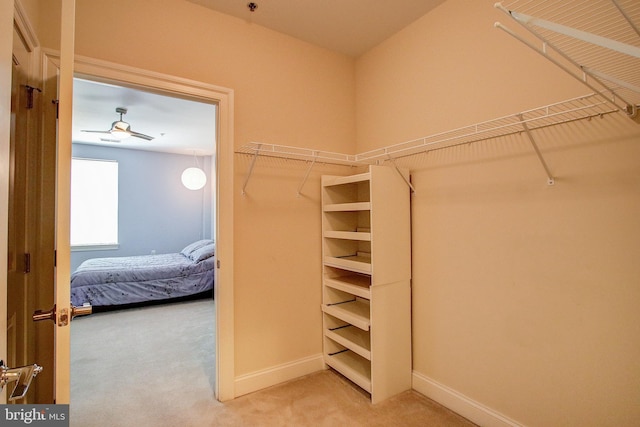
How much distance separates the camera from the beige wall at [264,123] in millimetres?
Result: 1898

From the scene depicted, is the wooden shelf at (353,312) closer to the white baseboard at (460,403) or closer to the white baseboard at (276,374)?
the white baseboard at (276,374)

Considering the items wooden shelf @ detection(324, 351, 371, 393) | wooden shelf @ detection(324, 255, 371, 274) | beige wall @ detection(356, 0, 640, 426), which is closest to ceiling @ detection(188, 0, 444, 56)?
beige wall @ detection(356, 0, 640, 426)

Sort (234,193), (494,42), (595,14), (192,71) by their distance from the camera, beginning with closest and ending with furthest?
1. (595,14)
2. (494,42)
3. (192,71)
4. (234,193)

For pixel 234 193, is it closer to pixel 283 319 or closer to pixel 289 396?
pixel 283 319

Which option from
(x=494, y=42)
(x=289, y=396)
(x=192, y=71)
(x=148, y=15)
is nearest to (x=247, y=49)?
(x=192, y=71)

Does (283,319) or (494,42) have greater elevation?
(494,42)

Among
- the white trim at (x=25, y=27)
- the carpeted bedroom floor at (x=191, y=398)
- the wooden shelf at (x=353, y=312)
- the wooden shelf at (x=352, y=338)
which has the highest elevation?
the white trim at (x=25, y=27)

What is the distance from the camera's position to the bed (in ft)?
13.5

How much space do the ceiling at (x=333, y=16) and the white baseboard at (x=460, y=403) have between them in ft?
8.36

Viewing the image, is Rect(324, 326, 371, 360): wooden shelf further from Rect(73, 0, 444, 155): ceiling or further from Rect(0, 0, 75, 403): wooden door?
Rect(73, 0, 444, 155): ceiling

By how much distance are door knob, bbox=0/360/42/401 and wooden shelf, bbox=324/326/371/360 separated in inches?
68.6

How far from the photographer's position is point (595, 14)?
1.20m

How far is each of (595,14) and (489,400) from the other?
6.45ft

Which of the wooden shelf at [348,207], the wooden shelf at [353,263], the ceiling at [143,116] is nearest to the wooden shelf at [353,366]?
the wooden shelf at [353,263]
